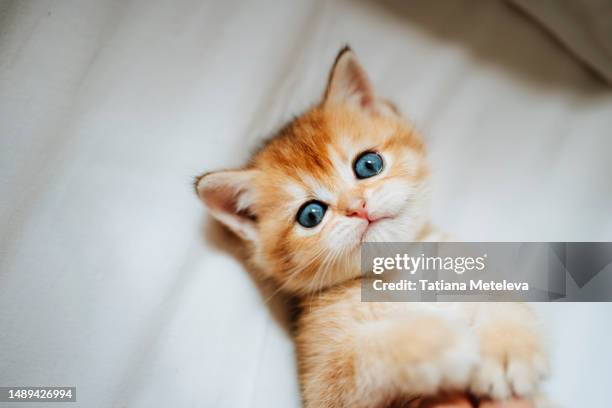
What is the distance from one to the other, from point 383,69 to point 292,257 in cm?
70

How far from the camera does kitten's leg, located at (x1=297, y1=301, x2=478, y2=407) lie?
0.84 m

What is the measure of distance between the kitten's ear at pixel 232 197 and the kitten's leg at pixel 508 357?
617 millimetres

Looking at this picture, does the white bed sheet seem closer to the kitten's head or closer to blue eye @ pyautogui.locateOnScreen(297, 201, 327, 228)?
the kitten's head

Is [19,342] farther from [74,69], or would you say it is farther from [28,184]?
[74,69]

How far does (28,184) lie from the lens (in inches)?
38.0

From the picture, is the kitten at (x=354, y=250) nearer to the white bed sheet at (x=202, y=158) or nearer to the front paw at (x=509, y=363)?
the front paw at (x=509, y=363)

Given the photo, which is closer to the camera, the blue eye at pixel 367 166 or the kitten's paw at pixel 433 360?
the kitten's paw at pixel 433 360

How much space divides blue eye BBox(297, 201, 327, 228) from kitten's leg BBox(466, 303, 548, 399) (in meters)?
0.45

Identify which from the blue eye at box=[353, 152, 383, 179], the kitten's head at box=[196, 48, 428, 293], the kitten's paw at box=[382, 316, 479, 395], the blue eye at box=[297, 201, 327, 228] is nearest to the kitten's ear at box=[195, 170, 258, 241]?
the kitten's head at box=[196, 48, 428, 293]

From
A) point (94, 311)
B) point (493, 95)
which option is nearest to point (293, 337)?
point (94, 311)

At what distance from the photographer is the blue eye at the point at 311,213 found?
1.03 metres

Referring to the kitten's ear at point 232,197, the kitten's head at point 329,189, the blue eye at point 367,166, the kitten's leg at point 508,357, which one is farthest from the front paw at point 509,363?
the kitten's ear at point 232,197

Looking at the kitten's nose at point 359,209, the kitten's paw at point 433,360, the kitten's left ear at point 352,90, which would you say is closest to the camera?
the kitten's paw at point 433,360

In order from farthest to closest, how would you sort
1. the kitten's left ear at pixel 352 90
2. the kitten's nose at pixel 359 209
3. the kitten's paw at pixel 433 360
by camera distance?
the kitten's left ear at pixel 352 90 < the kitten's nose at pixel 359 209 < the kitten's paw at pixel 433 360
